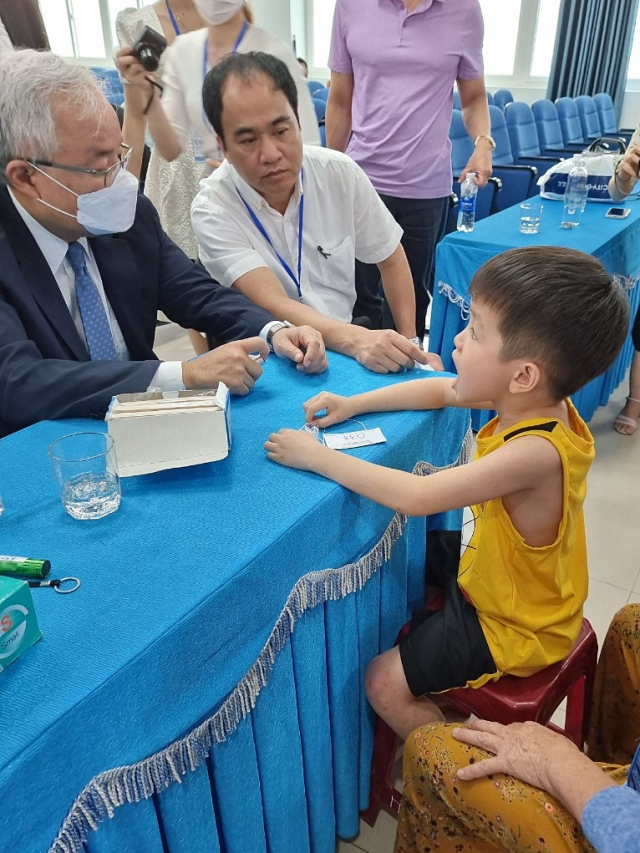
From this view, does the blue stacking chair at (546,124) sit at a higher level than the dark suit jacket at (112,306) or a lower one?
lower

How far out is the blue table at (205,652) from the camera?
599 mm

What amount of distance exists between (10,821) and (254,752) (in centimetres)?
36

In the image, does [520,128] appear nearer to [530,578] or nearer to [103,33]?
[530,578]

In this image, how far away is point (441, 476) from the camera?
0.95 m

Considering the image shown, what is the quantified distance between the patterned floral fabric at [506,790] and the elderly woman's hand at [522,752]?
0.04ft

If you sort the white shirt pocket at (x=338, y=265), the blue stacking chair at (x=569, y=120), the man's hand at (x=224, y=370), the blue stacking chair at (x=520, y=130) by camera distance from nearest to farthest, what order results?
1. the man's hand at (x=224, y=370)
2. the white shirt pocket at (x=338, y=265)
3. the blue stacking chair at (x=520, y=130)
4. the blue stacking chair at (x=569, y=120)

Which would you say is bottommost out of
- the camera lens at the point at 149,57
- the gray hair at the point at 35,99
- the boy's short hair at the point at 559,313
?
the boy's short hair at the point at 559,313

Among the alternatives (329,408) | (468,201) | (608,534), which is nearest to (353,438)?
(329,408)

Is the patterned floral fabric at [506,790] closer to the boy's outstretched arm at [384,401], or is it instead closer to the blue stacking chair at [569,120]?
the boy's outstretched arm at [384,401]

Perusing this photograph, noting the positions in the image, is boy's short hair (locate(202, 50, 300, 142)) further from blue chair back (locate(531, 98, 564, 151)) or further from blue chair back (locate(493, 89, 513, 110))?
blue chair back (locate(493, 89, 513, 110))

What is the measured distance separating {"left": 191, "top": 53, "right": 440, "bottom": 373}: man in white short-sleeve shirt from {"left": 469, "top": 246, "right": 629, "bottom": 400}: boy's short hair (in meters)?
0.37

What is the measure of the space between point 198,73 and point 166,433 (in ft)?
5.08

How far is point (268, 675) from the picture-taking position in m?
0.82

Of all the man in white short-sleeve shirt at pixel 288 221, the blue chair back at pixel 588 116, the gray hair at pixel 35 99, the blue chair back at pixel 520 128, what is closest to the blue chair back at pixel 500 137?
the blue chair back at pixel 520 128
